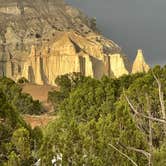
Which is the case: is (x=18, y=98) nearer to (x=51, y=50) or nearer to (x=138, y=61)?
(x=138, y=61)

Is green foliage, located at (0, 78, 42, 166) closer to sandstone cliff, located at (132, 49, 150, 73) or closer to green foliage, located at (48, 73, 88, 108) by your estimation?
green foliage, located at (48, 73, 88, 108)

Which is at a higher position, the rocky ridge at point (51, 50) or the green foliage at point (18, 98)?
the rocky ridge at point (51, 50)

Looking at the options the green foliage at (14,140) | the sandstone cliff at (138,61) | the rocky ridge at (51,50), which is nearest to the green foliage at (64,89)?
the green foliage at (14,140)

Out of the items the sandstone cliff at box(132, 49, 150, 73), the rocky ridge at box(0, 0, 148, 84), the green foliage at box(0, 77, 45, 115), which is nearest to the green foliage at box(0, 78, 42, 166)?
the green foliage at box(0, 77, 45, 115)

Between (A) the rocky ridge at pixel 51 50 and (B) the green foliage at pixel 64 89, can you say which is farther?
(A) the rocky ridge at pixel 51 50

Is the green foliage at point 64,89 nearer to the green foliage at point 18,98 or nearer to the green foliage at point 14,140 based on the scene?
the green foliage at point 18,98

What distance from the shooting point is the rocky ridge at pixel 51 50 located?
14688cm

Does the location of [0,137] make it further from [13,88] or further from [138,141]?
[13,88]

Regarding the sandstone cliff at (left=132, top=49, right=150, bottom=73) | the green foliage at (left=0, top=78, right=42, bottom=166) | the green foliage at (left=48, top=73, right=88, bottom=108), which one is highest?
the sandstone cliff at (left=132, top=49, right=150, bottom=73)

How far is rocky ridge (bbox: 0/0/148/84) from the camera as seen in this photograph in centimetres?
14688

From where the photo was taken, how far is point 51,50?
149125 mm

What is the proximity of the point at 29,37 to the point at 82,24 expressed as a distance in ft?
71.5

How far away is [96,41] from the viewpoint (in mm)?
152750

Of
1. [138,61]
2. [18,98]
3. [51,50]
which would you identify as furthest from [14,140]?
[51,50]
